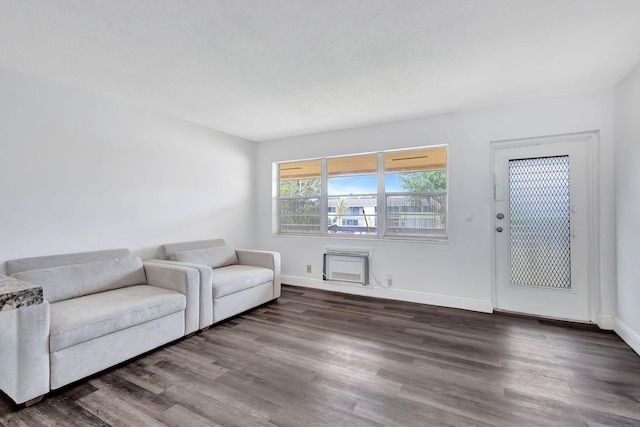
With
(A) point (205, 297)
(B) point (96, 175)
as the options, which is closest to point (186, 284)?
(A) point (205, 297)

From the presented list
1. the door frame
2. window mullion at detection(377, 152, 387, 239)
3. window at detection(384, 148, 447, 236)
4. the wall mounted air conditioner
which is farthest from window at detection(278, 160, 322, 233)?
the door frame

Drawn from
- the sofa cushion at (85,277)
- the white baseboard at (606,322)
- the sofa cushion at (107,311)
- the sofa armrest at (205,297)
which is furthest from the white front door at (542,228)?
the sofa cushion at (85,277)

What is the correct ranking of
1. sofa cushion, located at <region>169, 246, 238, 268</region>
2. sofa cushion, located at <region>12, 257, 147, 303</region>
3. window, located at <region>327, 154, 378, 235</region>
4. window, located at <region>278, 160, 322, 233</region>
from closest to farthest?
sofa cushion, located at <region>12, 257, 147, 303</region>, sofa cushion, located at <region>169, 246, 238, 268</region>, window, located at <region>327, 154, 378, 235</region>, window, located at <region>278, 160, 322, 233</region>

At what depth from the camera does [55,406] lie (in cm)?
182

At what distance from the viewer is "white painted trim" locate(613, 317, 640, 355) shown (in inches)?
97.2

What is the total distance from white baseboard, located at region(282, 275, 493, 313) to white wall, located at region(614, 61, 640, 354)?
1113 mm

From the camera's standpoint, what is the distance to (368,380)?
2082 mm

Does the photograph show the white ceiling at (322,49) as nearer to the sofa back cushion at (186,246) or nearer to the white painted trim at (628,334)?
the sofa back cushion at (186,246)

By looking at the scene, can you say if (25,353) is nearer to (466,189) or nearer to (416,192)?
(416,192)

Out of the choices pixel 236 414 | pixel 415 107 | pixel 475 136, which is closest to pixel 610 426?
pixel 236 414

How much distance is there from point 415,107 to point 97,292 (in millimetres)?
3708

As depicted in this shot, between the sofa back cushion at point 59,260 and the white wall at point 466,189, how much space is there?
2.52 metres

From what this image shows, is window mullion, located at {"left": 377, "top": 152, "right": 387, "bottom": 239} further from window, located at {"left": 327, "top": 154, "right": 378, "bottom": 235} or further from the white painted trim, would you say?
the white painted trim

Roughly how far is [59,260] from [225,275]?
146cm
